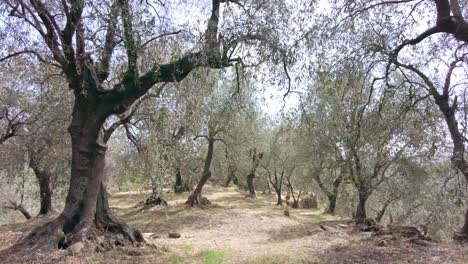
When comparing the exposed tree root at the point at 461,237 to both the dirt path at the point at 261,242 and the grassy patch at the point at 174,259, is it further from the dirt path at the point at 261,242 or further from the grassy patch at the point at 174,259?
the grassy patch at the point at 174,259

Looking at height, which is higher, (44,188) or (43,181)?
(43,181)

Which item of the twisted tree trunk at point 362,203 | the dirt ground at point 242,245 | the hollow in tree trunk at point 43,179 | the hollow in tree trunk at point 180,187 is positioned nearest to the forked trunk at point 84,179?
the dirt ground at point 242,245

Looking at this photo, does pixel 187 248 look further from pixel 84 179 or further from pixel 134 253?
pixel 84 179

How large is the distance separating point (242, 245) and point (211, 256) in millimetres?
2347

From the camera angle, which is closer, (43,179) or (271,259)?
(271,259)

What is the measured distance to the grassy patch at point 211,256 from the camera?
9.65 meters

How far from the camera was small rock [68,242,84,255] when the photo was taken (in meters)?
9.00

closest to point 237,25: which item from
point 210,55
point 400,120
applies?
point 210,55

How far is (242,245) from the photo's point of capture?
12398mm

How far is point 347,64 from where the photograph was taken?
9.45 meters

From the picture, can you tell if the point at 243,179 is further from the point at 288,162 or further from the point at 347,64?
the point at 347,64

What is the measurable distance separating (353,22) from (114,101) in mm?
5794

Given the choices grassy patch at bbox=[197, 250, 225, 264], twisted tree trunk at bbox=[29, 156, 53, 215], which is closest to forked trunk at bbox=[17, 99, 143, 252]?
grassy patch at bbox=[197, 250, 225, 264]

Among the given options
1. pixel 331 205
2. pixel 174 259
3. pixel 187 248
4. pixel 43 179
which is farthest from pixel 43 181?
pixel 331 205
